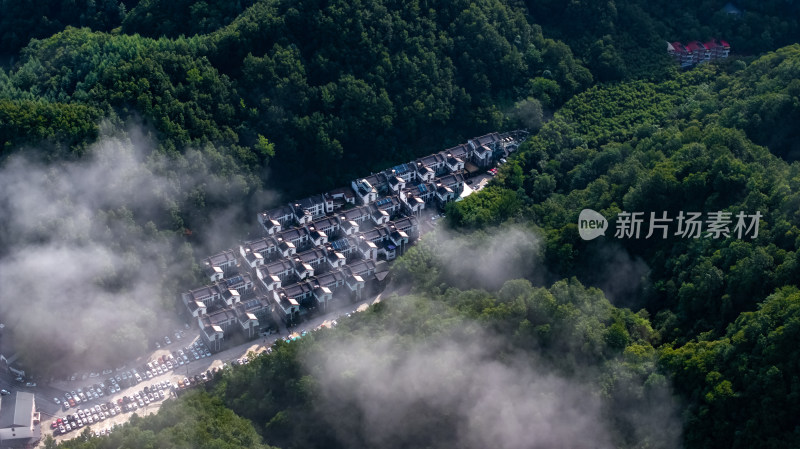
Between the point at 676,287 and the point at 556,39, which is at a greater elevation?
the point at 556,39

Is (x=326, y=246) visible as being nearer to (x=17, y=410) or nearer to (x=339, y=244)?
(x=339, y=244)

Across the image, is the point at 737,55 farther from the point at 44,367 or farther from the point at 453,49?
the point at 44,367

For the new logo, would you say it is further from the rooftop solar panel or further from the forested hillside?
the rooftop solar panel

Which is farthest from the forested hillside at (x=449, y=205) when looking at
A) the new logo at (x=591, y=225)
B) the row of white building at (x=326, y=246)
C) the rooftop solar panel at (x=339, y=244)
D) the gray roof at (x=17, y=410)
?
the rooftop solar panel at (x=339, y=244)

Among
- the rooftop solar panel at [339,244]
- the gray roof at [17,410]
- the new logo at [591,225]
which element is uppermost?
the rooftop solar panel at [339,244]

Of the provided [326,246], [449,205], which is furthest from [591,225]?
[326,246]

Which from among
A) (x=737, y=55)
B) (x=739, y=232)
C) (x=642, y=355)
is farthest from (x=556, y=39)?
(x=642, y=355)

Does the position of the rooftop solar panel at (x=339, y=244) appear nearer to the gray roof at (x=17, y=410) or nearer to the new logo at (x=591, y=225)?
the new logo at (x=591, y=225)

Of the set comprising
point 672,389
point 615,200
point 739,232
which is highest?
point 615,200
